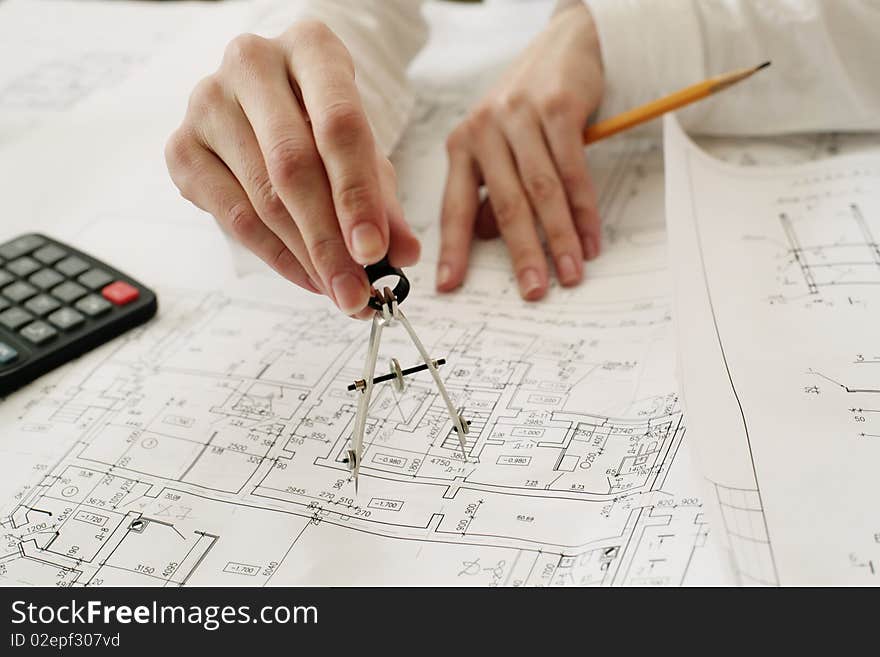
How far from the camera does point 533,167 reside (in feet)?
2.12

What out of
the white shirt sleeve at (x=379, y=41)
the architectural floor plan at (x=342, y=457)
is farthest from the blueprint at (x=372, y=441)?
the white shirt sleeve at (x=379, y=41)

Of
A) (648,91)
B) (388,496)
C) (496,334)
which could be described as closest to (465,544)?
(388,496)

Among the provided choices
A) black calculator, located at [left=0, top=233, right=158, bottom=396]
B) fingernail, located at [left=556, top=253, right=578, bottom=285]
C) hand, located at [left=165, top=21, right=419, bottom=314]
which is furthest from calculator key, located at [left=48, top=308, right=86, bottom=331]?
fingernail, located at [left=556, top=253, right=578, bottom=285]

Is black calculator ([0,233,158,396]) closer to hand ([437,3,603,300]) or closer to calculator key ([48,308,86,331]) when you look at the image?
calculator key ([48,308,86,331])

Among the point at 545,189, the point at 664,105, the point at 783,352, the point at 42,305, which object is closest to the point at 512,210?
the point at 545,189

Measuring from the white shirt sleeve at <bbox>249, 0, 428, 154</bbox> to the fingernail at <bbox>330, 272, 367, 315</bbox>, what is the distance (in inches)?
10.6

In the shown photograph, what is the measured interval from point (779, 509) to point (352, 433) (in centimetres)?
23

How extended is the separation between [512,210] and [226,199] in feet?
0.76

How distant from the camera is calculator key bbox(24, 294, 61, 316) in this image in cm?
57

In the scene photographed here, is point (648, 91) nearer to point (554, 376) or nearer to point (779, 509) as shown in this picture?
point (554, 376)

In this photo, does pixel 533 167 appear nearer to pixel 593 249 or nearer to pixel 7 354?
pixel 593 249

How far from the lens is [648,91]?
0.68m
